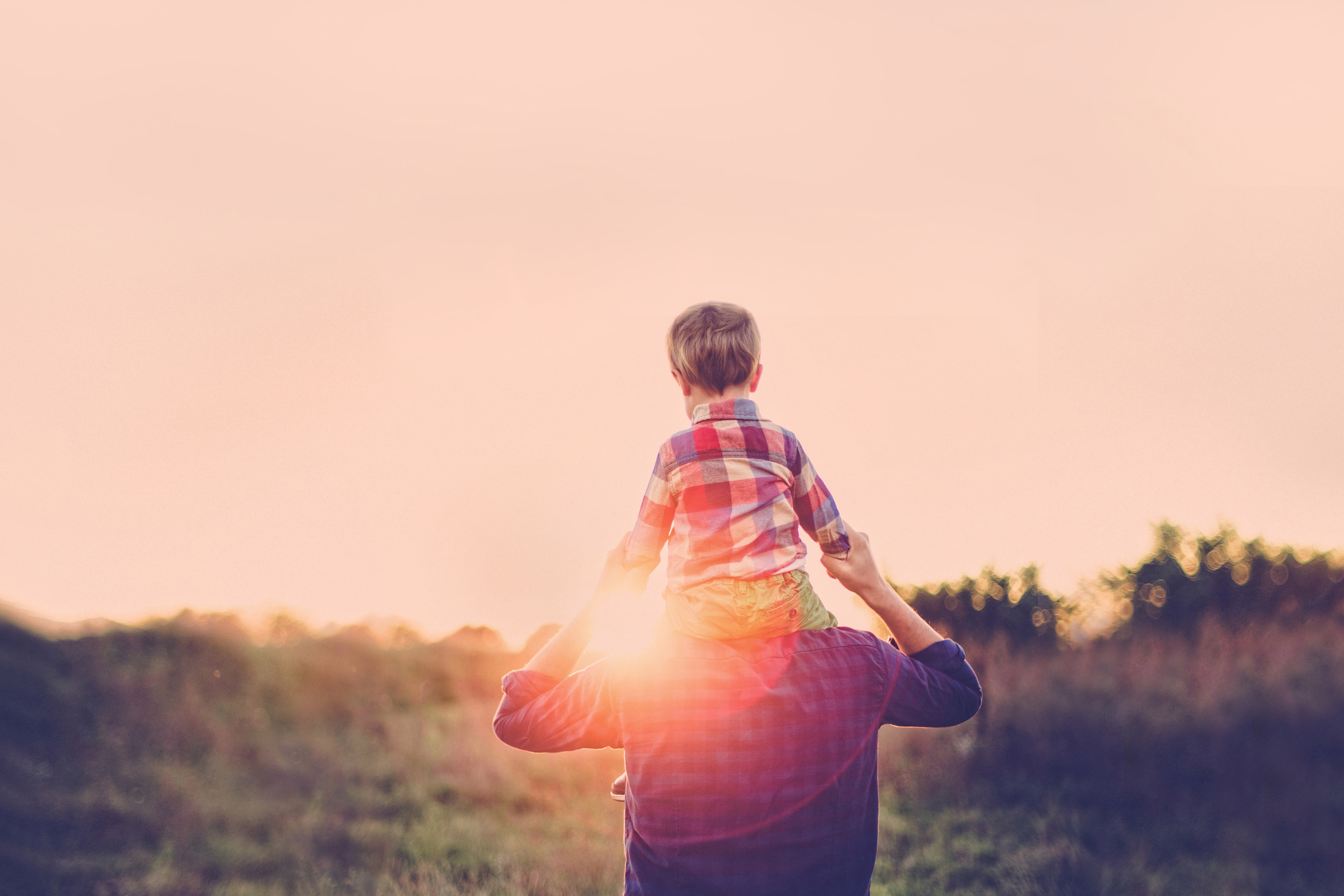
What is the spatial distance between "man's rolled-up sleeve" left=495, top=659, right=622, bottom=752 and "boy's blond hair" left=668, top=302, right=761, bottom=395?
0.63 meters

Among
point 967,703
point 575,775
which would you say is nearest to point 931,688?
point 967,703

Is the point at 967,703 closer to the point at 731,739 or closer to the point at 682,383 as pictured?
the point at 731,739

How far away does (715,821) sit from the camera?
149 cm

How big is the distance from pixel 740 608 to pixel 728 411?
1.30 ft

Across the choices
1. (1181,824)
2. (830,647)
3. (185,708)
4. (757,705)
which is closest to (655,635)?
(757,705)

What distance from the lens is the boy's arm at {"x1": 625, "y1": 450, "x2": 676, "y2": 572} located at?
1.58 meters

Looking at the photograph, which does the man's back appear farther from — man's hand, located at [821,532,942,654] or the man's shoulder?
man's hand, located at [821,532,942,654]

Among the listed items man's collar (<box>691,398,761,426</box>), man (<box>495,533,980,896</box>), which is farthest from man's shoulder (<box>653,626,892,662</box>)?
man's collar (<box>691,398,761,426</box>)

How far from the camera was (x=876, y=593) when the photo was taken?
1.66 metres

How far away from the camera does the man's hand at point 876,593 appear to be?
1.66 meters

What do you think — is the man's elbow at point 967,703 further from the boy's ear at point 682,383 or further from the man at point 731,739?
the boy's ear at point 682,383

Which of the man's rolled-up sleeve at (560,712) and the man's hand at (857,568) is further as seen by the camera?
the man's hand at (857,568)

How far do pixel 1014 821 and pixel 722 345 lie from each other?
9363 millimetres

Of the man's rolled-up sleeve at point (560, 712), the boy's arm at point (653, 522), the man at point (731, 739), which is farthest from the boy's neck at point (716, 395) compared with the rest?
the man's rolled-up sleeve at point (560, 712)
